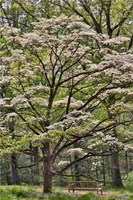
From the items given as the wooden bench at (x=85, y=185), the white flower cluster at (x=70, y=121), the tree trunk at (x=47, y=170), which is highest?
the white flower cluster at (x=70, y=121)

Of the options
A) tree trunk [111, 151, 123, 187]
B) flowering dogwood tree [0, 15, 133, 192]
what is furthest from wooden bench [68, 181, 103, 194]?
→ flowering dogwood tree [0, 15, 133, 192]

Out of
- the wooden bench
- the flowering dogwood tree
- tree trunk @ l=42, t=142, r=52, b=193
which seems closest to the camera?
the flowering dogwood tree

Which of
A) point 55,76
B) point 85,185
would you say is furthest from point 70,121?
point 85,185

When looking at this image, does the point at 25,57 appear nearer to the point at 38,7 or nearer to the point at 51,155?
the point at 51,155

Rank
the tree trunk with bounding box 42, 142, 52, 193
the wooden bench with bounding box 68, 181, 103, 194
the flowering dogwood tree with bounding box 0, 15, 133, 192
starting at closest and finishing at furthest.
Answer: the flowering dogwood tree with bounding box 0, 15, 133, 192
the tree trunk with bounding box 42, 142, 52, 193
the wooden bench with bounding box 68, 181, 103, 194

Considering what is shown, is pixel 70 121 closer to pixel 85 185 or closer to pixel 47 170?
pixel 47 170

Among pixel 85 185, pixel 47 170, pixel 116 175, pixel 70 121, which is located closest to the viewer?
pixel 70 121

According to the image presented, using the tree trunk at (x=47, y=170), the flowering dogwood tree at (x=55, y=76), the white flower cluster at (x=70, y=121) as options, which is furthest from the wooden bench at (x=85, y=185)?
the white flower cluster at (x=70, y=121)

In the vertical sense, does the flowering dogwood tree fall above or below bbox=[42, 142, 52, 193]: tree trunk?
above

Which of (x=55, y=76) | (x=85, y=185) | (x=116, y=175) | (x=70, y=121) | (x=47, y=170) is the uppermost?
(x=55, y=76)

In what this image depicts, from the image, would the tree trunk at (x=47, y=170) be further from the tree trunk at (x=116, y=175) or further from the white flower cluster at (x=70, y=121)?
the tree trunk at (x=116, y=175)

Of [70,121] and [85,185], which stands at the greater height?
[70,121]

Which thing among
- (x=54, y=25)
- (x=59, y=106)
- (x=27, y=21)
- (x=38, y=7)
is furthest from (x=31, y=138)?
(x=27, y=21)

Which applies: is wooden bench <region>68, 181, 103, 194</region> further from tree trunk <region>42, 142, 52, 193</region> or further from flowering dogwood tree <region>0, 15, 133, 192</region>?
tree trunk <region>42, 142, 52, 193</region>
